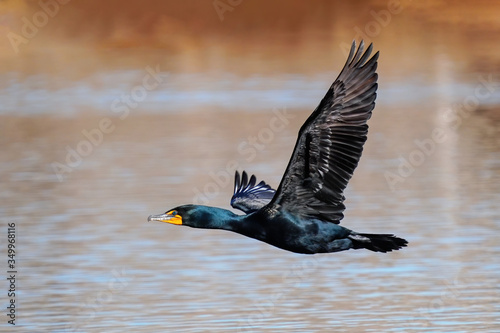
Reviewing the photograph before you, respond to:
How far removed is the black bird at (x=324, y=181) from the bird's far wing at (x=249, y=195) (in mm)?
1420

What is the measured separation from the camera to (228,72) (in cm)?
2880

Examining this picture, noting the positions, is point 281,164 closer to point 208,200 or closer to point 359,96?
point 208,200

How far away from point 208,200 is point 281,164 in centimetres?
231

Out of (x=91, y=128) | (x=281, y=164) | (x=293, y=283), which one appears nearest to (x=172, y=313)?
(x=293, y=283)

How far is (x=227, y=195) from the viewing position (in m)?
15.8
